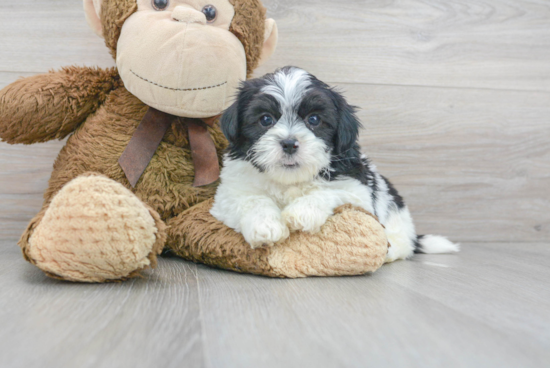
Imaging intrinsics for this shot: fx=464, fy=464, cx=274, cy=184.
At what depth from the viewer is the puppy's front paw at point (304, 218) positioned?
1.35 meters

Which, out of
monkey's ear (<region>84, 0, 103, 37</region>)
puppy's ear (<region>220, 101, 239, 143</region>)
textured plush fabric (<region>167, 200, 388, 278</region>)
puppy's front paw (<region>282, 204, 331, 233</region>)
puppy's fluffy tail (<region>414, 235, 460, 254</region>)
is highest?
monkey's ear (<region>84, 0, 103, 37</region>)

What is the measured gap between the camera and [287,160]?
135cm

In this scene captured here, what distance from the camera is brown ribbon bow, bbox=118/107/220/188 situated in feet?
5.32

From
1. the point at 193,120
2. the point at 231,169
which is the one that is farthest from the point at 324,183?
the point at 193,120

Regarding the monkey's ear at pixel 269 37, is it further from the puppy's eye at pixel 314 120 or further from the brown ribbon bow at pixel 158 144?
the puppy's eye at pixel 314 120

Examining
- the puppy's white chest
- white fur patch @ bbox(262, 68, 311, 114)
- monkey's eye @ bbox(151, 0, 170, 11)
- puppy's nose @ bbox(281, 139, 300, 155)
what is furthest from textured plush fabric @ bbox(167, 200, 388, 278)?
monkey's eye @ bbox(151, 0, 170, 11)

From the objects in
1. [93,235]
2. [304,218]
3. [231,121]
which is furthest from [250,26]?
[93,235]

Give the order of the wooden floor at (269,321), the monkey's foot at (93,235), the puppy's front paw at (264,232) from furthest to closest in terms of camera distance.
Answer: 1. the puppy's front paw at (264,232)
2. the monkey's foot at (93,235)
3. the wooden floor at (269,321)

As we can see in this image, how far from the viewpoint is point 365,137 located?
7.27ft

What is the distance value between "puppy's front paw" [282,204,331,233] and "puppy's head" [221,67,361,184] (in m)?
0.10

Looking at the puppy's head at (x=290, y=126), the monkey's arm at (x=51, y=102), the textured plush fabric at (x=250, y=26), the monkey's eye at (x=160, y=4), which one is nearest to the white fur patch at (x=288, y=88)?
the puppy's head at (x=290, y=126)

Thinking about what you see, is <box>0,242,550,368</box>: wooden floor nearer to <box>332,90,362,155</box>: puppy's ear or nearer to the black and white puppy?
the black and white puppy

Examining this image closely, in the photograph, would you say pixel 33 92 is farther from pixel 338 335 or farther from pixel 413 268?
pixel 413 268

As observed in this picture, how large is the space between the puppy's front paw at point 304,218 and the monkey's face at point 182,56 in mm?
470
